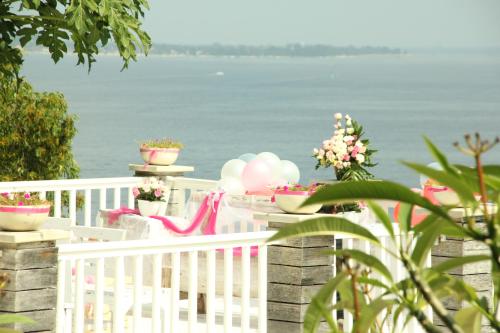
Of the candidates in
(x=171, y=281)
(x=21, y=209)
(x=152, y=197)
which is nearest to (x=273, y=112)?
(x=152, y=197)

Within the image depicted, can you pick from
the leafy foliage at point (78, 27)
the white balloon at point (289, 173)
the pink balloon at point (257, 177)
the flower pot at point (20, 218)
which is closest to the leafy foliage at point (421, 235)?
the flower pot at point (20, 218)

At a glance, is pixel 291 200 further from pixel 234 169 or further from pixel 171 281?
pixel 234 169

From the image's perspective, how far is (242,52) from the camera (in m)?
169

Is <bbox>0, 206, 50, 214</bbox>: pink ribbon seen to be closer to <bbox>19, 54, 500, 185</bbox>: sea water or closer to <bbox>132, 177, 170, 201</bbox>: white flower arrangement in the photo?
<bbox>132, 177, 170, 201</bbox>: white flower arrangement

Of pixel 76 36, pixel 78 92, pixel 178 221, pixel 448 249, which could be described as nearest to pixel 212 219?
pixel 178 221

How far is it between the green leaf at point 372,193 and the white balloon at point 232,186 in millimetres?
6996

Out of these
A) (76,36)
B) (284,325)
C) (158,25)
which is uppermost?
(158,25)

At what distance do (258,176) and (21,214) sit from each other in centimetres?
373

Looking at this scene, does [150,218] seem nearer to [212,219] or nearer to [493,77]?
[212,219]

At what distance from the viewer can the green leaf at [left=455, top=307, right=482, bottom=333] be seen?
2355mm

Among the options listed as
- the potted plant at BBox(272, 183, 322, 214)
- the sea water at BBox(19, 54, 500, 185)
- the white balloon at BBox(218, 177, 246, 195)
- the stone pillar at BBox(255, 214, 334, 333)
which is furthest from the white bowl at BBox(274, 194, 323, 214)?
the sea water at BBox(19, 54, 500, 185)

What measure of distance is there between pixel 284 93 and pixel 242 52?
6725 centimetres

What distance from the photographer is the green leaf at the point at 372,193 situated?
200cm

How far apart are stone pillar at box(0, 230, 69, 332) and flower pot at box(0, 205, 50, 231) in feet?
0.28
